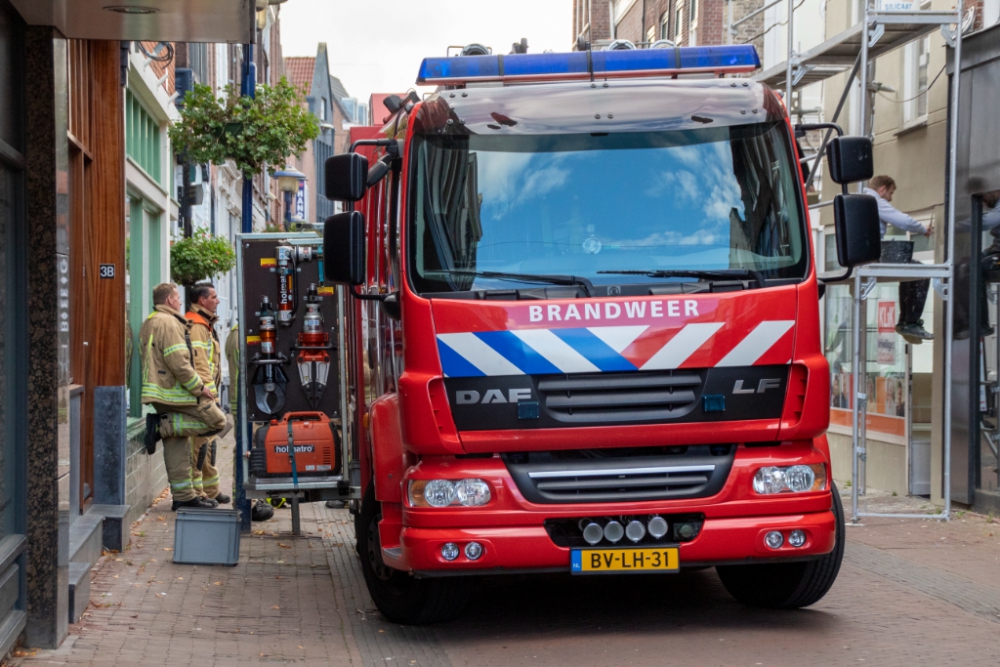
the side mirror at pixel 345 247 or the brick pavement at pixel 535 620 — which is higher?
the side mirror at pixel 345 247

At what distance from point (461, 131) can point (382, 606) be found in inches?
104

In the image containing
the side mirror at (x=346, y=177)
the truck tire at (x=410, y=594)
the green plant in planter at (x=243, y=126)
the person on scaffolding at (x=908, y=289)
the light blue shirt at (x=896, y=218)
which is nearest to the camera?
the side mirror at (x=346, y=177)

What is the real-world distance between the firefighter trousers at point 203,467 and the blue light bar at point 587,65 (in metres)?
5.72

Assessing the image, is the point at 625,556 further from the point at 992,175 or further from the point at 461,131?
the point at 992,175

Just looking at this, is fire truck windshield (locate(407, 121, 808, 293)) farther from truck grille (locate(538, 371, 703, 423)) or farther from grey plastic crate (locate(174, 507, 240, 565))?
grey plastic crate (locate(174, 507, 240, 565))

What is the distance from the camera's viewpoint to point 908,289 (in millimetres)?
13320

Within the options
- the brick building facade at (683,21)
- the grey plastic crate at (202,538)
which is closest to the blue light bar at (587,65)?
the grey plastic crate at (202,538)

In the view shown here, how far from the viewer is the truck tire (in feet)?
24.4

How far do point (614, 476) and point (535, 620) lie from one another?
1308 millimetres

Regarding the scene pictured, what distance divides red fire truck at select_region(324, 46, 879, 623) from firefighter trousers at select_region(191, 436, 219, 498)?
5.39 meters

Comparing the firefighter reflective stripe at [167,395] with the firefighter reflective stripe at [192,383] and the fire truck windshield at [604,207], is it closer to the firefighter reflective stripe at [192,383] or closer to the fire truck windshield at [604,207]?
the firefighter reflective stripe at [192,383]

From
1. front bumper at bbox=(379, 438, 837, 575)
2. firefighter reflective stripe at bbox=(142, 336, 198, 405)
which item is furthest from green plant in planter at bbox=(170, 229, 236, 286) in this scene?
front bumper at bbox=(379, 438, 837, 575)

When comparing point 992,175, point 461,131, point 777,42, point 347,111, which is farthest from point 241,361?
point 347,111

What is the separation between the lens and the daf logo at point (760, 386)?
6793 millimetres
